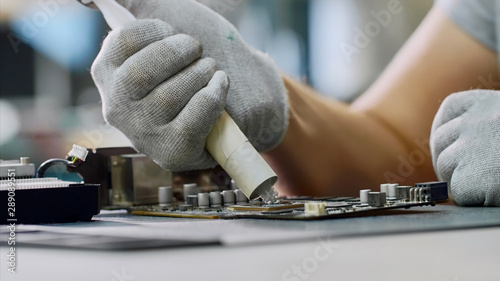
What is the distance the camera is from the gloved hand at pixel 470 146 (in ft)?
2.24

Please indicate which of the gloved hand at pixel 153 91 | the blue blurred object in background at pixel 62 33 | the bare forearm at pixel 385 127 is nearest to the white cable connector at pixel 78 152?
the gloved hand at pixel 153 91

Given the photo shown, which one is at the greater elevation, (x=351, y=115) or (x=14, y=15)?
(x=14, y=15)

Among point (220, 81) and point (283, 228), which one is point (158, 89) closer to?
point (220, 81)

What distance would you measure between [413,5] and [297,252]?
131 centimetres

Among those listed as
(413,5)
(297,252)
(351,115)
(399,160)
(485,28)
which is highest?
(413,5)

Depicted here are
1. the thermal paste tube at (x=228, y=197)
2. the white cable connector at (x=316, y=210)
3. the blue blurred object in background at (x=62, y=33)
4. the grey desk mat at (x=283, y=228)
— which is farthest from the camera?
the blue blurred object in background at (x=62, y=33)

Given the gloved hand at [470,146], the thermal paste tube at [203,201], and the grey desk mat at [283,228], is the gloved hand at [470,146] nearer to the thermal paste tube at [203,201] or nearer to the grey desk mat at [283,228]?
the grey desk mat at [283,228]

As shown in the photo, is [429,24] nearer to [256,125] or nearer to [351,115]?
[351,115]

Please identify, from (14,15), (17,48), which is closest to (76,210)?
(14,15)

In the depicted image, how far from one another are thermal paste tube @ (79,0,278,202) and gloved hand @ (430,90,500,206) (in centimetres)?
23

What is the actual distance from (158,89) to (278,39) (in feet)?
2.96

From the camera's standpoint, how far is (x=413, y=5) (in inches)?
61.3

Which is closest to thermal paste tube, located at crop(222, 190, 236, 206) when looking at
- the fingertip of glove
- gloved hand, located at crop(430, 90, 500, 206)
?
the fingertip of glove

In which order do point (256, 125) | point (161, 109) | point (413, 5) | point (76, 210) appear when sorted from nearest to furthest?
point (76, 210), point (161, 109), point (256, 125), point (413, 5)
